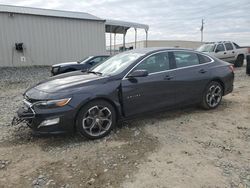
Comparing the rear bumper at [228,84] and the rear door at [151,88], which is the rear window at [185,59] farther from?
the rear bumper at [228,84]

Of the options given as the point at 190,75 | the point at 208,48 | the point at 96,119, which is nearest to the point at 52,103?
the point at 96,119

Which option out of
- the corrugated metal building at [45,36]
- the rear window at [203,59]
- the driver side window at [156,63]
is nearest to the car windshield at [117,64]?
the driver side window at [156,63]

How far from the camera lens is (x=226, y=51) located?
14.9 m

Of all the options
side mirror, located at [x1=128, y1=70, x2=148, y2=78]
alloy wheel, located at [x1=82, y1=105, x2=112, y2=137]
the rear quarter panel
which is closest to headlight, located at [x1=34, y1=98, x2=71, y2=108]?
alloy wheel, located at [x1=82, y1=105, x2=112, y2=137]

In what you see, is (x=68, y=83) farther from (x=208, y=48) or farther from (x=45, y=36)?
(x=45, y=36)

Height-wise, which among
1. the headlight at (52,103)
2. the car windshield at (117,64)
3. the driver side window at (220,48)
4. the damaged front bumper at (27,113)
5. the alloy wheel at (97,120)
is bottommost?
the alloy wheel at (97,120)

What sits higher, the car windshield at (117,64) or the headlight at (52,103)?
→ the car windshield at (117,64)

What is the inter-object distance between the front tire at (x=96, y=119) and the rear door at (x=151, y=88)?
0.35m

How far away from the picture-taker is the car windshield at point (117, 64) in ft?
15.2

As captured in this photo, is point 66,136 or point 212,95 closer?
point 66,136

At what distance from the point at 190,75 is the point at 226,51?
10.9 metres

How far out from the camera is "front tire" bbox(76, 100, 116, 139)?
4016mm

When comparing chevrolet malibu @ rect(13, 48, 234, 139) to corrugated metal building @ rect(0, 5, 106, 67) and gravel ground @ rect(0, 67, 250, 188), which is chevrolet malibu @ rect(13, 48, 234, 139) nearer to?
gravel ground @ rect(0, 67, 250, 188)

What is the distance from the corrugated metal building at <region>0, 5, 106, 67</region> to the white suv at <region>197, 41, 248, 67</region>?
9.19 meters
